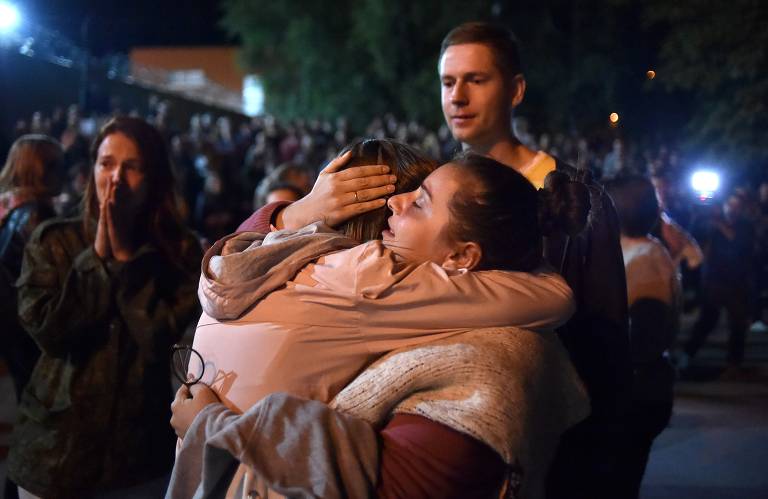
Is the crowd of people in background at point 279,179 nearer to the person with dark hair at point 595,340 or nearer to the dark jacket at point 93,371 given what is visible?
the dark jacket at point 93,371

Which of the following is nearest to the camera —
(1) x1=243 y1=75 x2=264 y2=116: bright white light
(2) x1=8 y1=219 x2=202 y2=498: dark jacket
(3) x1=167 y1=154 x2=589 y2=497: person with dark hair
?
Result: (3) x1=167 y1=154 x2=589 y2=497: person with dark hair

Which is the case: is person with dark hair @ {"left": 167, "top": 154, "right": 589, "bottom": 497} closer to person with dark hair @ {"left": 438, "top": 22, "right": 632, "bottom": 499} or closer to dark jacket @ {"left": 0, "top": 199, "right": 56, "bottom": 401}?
person with dark hair @ {"left": 438, "top": 22, "right": 632, "bottom": 499}

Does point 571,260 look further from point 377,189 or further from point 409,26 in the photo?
point 409,26

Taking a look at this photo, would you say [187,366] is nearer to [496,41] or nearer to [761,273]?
[496,41]

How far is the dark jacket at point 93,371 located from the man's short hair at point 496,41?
1.30 metres

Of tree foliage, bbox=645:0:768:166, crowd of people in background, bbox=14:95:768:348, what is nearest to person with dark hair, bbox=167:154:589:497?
crowd of people in background, bbox=14:95:768:348

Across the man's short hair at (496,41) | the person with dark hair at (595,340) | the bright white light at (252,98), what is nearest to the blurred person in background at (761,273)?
the man's short hair at (496,41)

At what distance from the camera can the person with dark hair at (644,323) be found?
3.25m

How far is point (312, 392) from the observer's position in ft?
5.84

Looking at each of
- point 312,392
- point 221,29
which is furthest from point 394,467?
point 221,29

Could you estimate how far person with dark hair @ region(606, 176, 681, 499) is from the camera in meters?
3.25

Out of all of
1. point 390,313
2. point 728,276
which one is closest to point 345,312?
point 390,313

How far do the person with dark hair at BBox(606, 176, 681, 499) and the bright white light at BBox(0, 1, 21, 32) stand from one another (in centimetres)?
914

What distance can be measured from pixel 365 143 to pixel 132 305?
3.90 ft
